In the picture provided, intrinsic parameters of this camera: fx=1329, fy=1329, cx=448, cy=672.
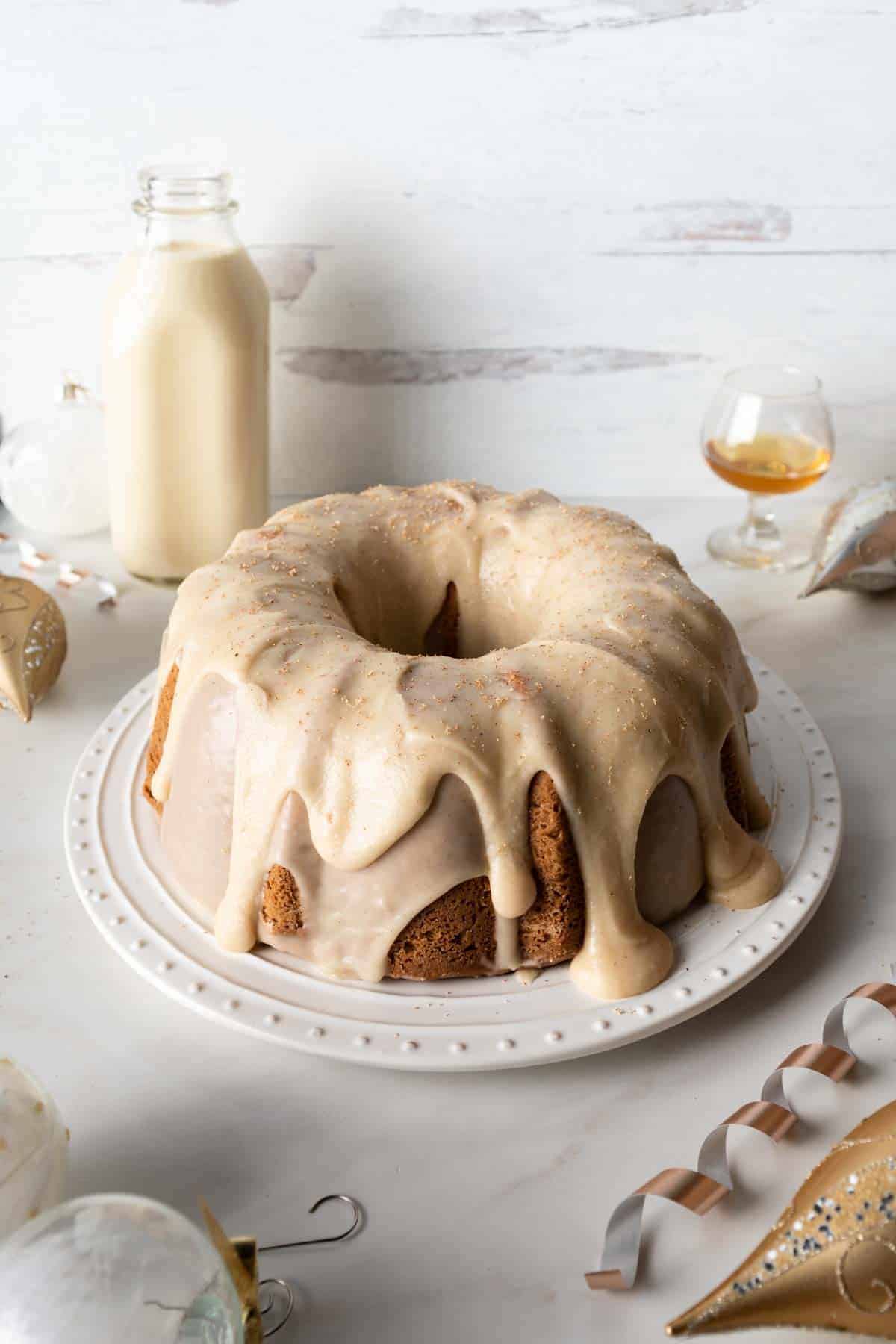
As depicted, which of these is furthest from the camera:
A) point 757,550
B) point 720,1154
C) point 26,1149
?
point 757,550

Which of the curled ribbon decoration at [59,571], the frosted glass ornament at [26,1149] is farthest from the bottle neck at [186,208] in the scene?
the frosted glass ornament at [26,1149]

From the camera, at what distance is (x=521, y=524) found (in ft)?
4.06

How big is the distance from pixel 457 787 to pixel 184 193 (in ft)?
2.55

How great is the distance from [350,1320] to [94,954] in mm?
381

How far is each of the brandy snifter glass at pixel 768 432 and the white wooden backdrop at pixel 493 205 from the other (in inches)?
3.8

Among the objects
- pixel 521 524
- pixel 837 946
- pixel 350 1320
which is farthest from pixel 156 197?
pixel 350 1320

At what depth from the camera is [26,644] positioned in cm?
129

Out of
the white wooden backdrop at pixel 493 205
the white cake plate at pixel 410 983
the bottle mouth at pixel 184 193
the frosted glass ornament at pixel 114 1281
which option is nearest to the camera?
the frosted glass ornament at pixel 114 1281

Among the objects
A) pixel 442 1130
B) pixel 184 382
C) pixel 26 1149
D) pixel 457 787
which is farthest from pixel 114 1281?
pixel 184 382

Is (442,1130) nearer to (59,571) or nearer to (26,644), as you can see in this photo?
(26,644)

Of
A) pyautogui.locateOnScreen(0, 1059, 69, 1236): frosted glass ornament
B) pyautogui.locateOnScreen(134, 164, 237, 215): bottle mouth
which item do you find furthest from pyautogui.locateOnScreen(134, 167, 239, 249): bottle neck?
pyautogui.locateOnScreen(0, 1059, 69, 1236): frosted glass ornament

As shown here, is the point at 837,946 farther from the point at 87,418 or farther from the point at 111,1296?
the point at 87,418

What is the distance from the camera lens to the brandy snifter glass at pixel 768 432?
60.3 inches

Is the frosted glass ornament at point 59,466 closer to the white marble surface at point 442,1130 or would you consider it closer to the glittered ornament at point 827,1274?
the white marble surface at point 442,1130
